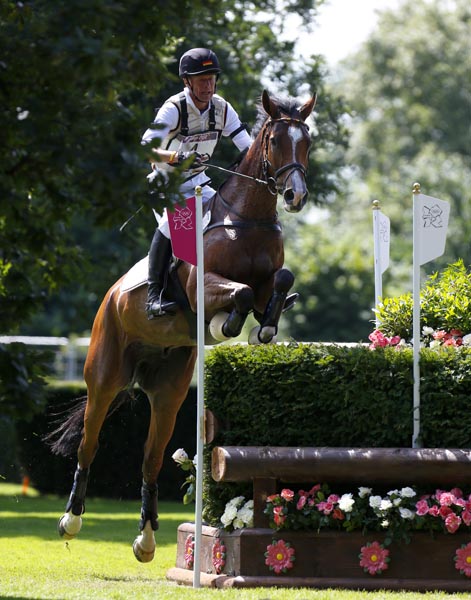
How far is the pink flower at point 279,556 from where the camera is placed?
7004 mm

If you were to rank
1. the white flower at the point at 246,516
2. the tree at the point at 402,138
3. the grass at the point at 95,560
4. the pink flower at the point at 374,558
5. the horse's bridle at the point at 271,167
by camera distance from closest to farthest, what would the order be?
1. the grass at the point at 95,560
2. the pink flower at the point at 374,558
3. the white flower at the point at 246,516
4. the horse's bridle at the point at 271,167
5. the tree at the point at 402,138

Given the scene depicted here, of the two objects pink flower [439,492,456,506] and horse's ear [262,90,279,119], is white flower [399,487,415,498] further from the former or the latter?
horse's ear [262,90,279,119]

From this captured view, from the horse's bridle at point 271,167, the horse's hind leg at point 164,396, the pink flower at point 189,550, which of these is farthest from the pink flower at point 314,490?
the horse's hind leg at point 164,396

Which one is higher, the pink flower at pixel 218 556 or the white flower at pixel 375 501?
the white flower at pixel 375 501

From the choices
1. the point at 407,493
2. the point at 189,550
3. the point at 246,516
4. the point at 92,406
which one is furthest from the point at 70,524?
the point at 407,493

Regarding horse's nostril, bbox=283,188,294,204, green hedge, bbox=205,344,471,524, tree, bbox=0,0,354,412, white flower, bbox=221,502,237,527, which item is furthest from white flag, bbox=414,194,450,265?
tree, bbox=0,0,354,412

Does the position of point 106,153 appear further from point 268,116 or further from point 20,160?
point 268,116

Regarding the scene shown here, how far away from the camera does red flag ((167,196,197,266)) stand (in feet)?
24.7

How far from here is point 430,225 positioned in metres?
7.70

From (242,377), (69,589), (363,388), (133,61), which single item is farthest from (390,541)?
(133,61)

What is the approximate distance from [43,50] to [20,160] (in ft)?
1.64

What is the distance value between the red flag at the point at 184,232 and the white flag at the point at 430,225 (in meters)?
1.46

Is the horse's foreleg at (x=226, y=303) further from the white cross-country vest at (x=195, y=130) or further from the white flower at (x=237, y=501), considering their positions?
the white flower at (x=237, y=501)

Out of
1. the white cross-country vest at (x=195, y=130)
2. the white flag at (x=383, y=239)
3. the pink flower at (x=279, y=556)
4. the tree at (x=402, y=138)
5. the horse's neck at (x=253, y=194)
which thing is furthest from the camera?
the tree at (x=402, y=138)
